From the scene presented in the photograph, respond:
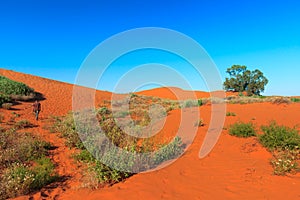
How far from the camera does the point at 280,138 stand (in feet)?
21.1

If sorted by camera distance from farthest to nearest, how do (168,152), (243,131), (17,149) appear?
(243,131) → (17,149) → (168,152)

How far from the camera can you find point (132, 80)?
9102mm

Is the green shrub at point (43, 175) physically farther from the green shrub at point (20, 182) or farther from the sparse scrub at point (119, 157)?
the sparse scrub at point (119, 157)

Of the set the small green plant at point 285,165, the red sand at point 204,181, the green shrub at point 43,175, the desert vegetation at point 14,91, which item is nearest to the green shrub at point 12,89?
the desert vegetation at point 14,91

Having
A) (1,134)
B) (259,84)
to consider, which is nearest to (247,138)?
(1,134)

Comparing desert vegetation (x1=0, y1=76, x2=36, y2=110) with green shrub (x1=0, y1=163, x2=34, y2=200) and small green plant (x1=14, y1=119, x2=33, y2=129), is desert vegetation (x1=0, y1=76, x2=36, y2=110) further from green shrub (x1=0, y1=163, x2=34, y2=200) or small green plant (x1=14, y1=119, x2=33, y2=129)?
green shrub (x1=0, y1=163, x2=34, y2=200)

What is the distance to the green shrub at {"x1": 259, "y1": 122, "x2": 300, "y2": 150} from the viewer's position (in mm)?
6168

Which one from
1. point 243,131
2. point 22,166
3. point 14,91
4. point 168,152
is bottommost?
point 22,166

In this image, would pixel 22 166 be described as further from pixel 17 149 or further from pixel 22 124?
pixel 22 124

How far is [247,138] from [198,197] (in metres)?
4.69

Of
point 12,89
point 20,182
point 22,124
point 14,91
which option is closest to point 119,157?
point 20,182

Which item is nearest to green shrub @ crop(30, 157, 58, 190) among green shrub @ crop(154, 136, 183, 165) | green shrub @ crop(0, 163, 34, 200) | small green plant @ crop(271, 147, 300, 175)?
green shrub @ crop(0, 163, 34, 200)

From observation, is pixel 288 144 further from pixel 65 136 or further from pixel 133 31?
pixel 65 136

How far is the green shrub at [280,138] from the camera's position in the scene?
617 centimetres
